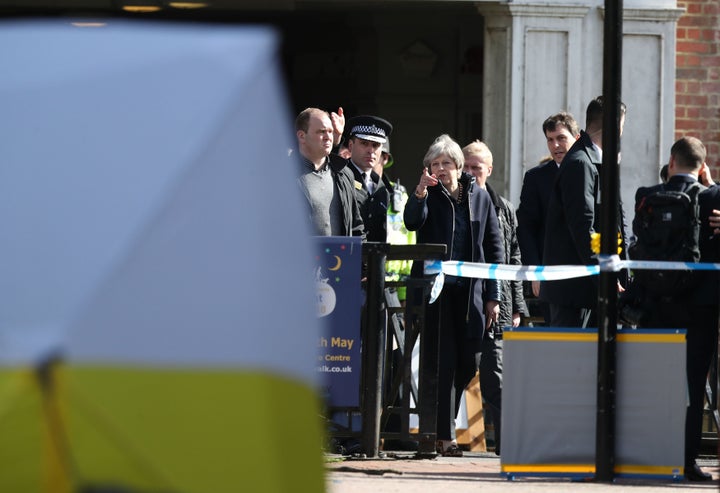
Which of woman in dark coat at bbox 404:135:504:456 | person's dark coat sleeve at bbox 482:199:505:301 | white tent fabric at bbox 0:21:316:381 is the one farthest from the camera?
person's dark coat sleeve at bbox 482:199:505:301

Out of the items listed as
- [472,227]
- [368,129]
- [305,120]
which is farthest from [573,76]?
[305,120]

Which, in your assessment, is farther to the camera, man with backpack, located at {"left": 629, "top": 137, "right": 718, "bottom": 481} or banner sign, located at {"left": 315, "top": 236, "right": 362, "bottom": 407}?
banner sign, located at {"left": 315, "top": 236, "right": 362, "bottom": 407}

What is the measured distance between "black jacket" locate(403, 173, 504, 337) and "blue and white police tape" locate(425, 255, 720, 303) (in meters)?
0.21

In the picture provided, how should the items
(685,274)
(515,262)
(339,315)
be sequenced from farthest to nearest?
(515,262) < (339,315) < (685,274)

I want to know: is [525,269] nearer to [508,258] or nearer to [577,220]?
[577,220]

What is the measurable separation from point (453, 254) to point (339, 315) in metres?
1.29

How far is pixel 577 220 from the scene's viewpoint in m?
8.98

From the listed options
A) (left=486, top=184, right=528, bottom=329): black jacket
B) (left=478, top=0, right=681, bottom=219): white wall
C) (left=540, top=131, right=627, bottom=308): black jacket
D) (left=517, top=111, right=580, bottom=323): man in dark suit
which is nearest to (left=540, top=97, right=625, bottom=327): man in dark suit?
(left=540, top=131, right=627, bottom=308): black jacket

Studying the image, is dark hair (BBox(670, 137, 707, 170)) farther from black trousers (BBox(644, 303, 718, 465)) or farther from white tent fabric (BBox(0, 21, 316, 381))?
white tent fabric (BBox(0, 21, 316, 381))

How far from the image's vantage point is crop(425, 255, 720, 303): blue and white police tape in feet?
27.3

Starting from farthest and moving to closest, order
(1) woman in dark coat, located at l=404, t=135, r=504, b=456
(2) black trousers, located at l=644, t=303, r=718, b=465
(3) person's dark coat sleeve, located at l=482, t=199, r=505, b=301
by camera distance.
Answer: (3) person's dark coat sleeve, located at l=482, t=199, r=505, b=301 < (1) woman in dark coat, located at l=404, t=135, r=504, b=456 < (2) black trousers, located at l=644, t=303, r=718, b=465

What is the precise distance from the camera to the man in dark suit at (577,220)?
8.98m

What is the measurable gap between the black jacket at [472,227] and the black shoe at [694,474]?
176cm

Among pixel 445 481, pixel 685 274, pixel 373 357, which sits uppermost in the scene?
pixel 685 274
